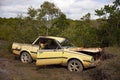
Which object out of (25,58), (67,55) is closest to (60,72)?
(67,55)

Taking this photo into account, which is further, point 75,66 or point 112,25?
point 112,25

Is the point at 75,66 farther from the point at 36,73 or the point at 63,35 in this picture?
the point at 63,35

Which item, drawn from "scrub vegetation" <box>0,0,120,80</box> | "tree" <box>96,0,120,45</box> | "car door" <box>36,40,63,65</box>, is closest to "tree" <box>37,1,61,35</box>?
"scrub vegetation" <box>0,0,120,80</box>

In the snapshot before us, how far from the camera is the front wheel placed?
495 inches

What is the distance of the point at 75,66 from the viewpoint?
12.7 m

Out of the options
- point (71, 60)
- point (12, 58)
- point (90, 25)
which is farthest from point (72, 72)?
point (90, 25)

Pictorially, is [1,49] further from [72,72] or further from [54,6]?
[72,72]

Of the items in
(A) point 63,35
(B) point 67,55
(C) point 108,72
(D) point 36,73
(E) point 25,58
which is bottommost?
(D) point 36,73

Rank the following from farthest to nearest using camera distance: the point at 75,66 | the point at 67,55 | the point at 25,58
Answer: the point at 25,58 → the point at 67,55 → the point at 75,66

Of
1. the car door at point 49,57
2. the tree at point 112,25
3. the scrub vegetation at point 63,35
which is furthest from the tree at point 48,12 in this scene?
the car door at point 49,57

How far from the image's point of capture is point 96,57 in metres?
13.2

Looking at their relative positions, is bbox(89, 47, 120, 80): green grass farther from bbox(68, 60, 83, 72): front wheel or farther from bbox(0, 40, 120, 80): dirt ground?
bbox(68, 60, 83, 72): front wheel

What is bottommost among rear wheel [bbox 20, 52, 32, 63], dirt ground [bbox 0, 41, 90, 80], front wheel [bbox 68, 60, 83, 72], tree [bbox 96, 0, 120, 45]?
dirt ground [bbox 0, 41, 90, 80]

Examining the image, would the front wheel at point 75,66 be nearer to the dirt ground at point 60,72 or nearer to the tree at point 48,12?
the dirt ground at point 60,72
